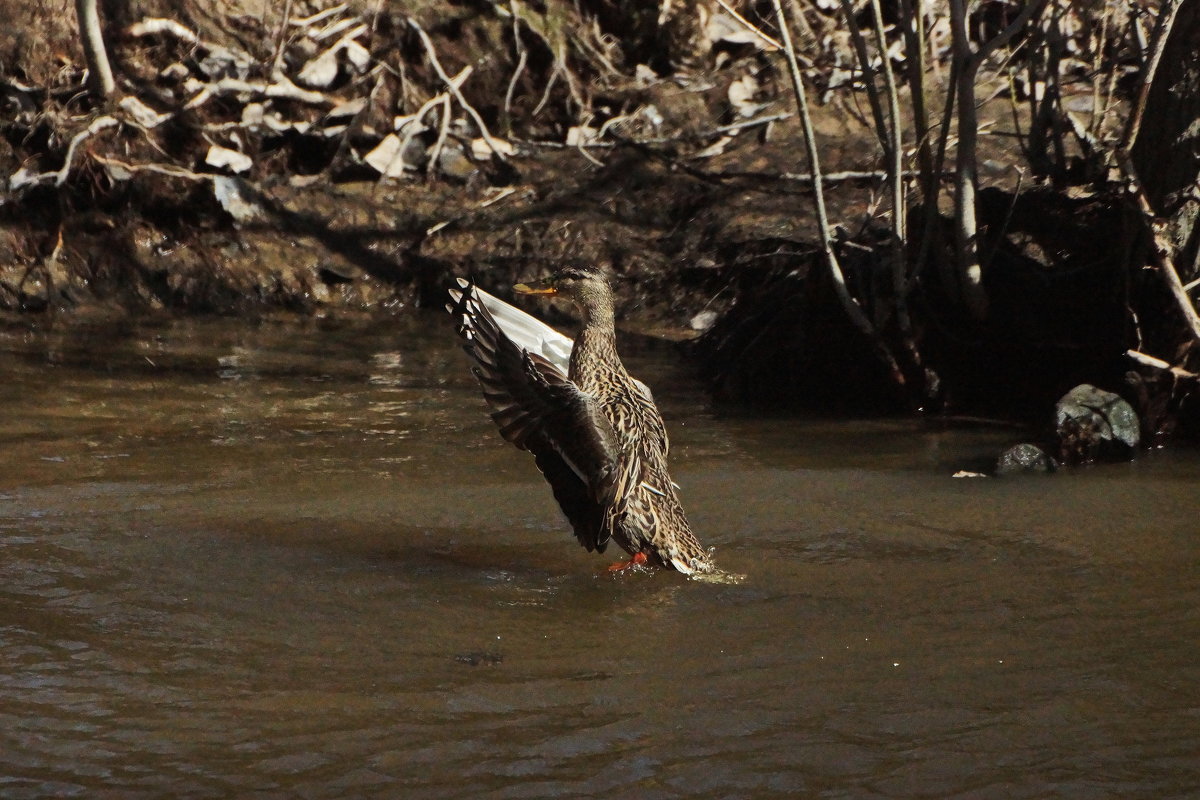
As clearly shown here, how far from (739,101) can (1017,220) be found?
4803 millimetres

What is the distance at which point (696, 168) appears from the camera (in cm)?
1145

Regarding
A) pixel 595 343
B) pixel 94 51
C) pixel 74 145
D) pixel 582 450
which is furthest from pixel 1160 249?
pixel 94 51

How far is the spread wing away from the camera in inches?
198

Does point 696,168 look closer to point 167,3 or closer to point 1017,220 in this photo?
point 1017,220

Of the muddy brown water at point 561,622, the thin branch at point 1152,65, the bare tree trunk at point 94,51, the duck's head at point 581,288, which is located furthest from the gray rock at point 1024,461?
the bare tree trunk at point 94,51

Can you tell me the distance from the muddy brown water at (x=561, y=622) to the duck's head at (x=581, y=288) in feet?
2.84

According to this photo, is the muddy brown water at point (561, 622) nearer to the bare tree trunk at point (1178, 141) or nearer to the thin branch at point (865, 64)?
the bare tree trunk at point (1178, 141)

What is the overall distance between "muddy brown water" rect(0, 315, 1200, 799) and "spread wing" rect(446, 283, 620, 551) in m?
0.23

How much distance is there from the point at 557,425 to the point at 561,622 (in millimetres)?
967

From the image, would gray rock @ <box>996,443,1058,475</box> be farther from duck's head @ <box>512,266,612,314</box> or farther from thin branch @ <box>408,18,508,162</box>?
thin branch @ <box>408,18,508,162</box>

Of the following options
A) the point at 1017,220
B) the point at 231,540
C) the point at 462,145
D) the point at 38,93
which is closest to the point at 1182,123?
the point at 1017,220

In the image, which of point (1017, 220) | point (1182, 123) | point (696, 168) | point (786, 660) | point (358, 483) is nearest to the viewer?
point (786, 660)

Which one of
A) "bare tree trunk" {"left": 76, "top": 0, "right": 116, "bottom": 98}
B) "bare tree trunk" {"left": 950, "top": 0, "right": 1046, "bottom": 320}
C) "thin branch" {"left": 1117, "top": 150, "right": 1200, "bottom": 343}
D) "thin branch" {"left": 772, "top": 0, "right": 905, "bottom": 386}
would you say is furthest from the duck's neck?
"bare tree trunk" {"left": 76, "top": 0, "right": 116, "bottom": 98}

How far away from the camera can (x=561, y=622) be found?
14.1 ft
